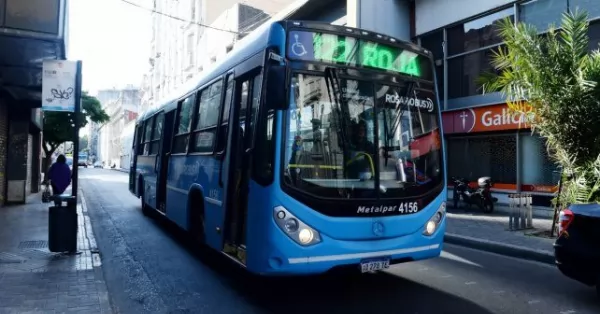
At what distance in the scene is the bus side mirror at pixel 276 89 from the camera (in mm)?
4691

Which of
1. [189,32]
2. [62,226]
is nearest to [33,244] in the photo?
[62,226]

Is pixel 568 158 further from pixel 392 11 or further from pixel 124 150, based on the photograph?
pixel 124 150

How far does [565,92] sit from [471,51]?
7.42 metres

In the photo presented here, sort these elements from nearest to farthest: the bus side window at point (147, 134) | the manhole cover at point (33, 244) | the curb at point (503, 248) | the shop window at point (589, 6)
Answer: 1. the curb at point (503, 248)
2. the manhole cover at point (33, 244)
3. the shop window at point (589, 6)
4. the bus side window at point (147, 134)

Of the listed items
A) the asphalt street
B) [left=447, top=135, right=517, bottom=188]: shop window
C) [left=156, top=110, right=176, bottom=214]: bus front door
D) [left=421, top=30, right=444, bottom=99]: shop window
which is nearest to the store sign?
[left=447, top=135, right=517, bottom=188]: shop window

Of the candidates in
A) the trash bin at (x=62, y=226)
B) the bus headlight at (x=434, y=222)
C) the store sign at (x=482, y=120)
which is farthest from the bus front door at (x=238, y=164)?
the store sign at (x=482, y=120)

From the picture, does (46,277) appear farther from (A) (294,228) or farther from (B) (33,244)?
(A) (294,228)

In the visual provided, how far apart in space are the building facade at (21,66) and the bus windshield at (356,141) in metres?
7.31

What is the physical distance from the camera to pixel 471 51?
1541cm

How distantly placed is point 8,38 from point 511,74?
1014cm

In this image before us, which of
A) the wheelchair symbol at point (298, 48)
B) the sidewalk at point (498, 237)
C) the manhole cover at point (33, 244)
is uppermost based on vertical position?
the wheelchair symbol at point (298, 48)

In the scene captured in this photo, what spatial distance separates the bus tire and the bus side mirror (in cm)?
293

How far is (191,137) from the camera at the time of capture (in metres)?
7.88

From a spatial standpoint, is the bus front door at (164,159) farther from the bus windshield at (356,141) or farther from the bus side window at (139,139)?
the bus windshield at (356,141)
